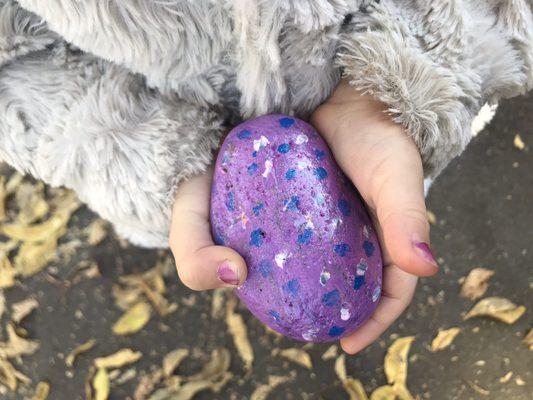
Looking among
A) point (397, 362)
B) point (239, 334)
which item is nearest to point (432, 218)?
point (397, 362)

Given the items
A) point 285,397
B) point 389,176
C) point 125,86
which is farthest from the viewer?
point 285,397

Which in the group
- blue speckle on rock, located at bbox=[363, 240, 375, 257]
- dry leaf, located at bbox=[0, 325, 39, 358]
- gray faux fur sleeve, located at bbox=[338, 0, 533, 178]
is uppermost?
gray faux fur sleeve, located at bbox=[338, 0, 533, 178]

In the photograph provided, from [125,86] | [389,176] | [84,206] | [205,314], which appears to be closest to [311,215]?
[389,176]

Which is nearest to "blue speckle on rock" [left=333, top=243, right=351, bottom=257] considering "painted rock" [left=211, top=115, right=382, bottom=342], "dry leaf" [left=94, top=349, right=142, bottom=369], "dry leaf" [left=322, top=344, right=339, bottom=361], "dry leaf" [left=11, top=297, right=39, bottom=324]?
"painted rock" [left=211, top=115, right=382, bottom=342]

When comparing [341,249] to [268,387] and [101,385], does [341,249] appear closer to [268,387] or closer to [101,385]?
[268,387]

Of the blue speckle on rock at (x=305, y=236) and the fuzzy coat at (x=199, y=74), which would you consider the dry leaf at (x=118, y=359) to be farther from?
the blue speckle on rock at (x=305, y=236)

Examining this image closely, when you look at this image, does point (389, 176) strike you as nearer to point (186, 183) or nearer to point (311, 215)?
point (311, 215)

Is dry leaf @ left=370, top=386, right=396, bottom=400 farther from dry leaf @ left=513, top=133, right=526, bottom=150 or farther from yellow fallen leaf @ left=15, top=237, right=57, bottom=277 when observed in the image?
yellow fallen leaf @ left=15, top=237, right=57, bottom=277
